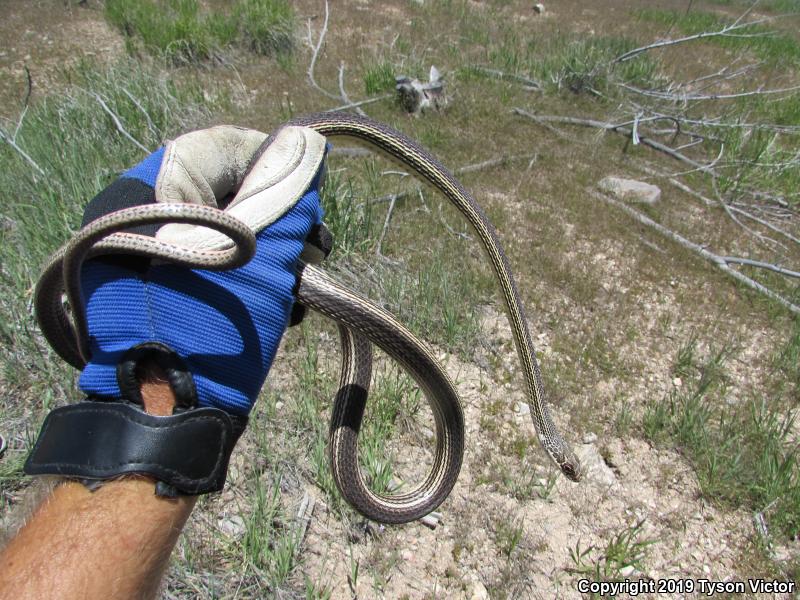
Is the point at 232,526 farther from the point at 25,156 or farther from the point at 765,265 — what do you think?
the point at 765,265

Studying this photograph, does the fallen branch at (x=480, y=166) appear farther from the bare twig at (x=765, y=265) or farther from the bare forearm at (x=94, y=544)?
the bare forearm at (x=94, y=544)

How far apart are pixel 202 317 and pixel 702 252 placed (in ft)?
14.7

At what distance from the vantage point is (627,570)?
2.15 metres

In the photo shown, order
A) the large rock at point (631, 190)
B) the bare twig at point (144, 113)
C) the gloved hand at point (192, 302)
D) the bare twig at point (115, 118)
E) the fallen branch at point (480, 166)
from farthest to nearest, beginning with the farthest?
the large rock at point (631, 190) → the fallen branch at point (480, 166) → the bare twig at point (144, 113) → the bare twig at point (115, 118) → the gloved hand at point (192, 302)

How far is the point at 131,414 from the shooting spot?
905 millimetres

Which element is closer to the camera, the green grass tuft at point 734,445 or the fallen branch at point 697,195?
the green grass tuft at point 734,445

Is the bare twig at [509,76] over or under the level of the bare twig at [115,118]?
under

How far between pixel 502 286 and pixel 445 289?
2.10 feet

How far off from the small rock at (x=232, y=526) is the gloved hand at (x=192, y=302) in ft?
3.55

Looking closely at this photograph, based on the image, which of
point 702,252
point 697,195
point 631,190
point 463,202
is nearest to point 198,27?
point 631,190

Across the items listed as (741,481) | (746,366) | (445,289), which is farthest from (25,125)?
(746,366)

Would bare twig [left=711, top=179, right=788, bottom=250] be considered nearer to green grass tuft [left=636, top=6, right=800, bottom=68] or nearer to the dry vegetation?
the dry vegetation

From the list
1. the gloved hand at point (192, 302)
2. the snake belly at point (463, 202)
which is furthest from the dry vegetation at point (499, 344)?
the gloved hand at point (192, 302)

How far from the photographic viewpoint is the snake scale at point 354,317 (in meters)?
A: 0.86
